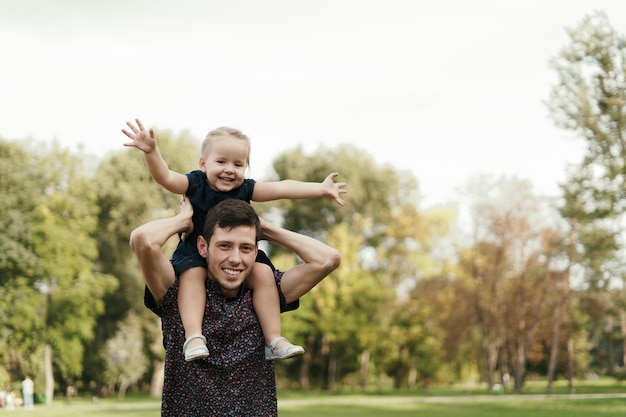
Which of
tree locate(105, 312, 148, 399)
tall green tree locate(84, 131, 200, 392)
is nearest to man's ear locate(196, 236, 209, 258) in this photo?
tall green tree locate(84, 131, 200, 392)

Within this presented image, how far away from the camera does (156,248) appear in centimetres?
326

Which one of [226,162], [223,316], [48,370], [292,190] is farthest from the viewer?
[48,370]

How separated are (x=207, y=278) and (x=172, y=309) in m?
0.23

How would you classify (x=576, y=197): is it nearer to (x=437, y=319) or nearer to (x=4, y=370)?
(x=437, y=319)

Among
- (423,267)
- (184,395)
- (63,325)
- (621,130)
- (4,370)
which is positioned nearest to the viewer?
(184,395)

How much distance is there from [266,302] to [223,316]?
215 millimetres

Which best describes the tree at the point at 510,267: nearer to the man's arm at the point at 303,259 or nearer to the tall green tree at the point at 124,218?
the tall green tree at the point at 124,218

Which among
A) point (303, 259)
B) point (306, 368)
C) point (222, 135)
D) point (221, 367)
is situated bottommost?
point (306, 368)

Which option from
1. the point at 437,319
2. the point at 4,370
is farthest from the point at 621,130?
the point at 4,370

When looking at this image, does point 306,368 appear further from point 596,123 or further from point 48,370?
point 596,123

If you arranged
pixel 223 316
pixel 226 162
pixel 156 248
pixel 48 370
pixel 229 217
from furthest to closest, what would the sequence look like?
pixel 48 370 → pixel 226 162 → pixel 223 316 → pixel 229 217 → pixel 156 248

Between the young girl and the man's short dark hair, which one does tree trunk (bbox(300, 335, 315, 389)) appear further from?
the man's short dark hair

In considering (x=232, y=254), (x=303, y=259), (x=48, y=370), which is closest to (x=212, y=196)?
(x=232, y=254)

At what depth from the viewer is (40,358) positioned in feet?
143
